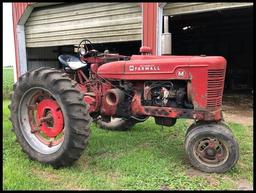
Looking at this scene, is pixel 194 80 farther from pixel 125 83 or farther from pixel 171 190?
pixel 171 190

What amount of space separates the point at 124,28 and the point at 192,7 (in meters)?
1.97

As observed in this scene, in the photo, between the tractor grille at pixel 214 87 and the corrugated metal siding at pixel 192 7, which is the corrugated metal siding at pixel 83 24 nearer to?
the corrugated metal siding at pixel 192 7

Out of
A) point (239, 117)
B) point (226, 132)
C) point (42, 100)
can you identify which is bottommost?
point (239, 117)

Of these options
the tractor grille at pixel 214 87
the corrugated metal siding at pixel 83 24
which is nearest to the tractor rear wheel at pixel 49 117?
the tractor grille at pixel 214 87

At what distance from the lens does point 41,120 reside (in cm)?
420

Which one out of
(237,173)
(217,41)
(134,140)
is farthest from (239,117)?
(217,41)

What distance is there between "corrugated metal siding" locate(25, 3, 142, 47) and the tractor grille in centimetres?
430

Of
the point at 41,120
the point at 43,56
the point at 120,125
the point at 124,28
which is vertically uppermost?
the point at 124,28

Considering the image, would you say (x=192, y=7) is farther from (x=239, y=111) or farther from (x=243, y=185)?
(x=243, y=185)

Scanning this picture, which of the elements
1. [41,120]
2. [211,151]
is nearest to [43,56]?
[41,120]

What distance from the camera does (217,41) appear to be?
1812 cm

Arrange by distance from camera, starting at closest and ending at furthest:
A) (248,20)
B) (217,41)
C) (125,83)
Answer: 1. (125,83)
2. (248,20)
3. (217,41)

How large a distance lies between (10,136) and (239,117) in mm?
5269

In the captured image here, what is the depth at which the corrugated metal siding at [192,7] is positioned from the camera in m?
6.49
